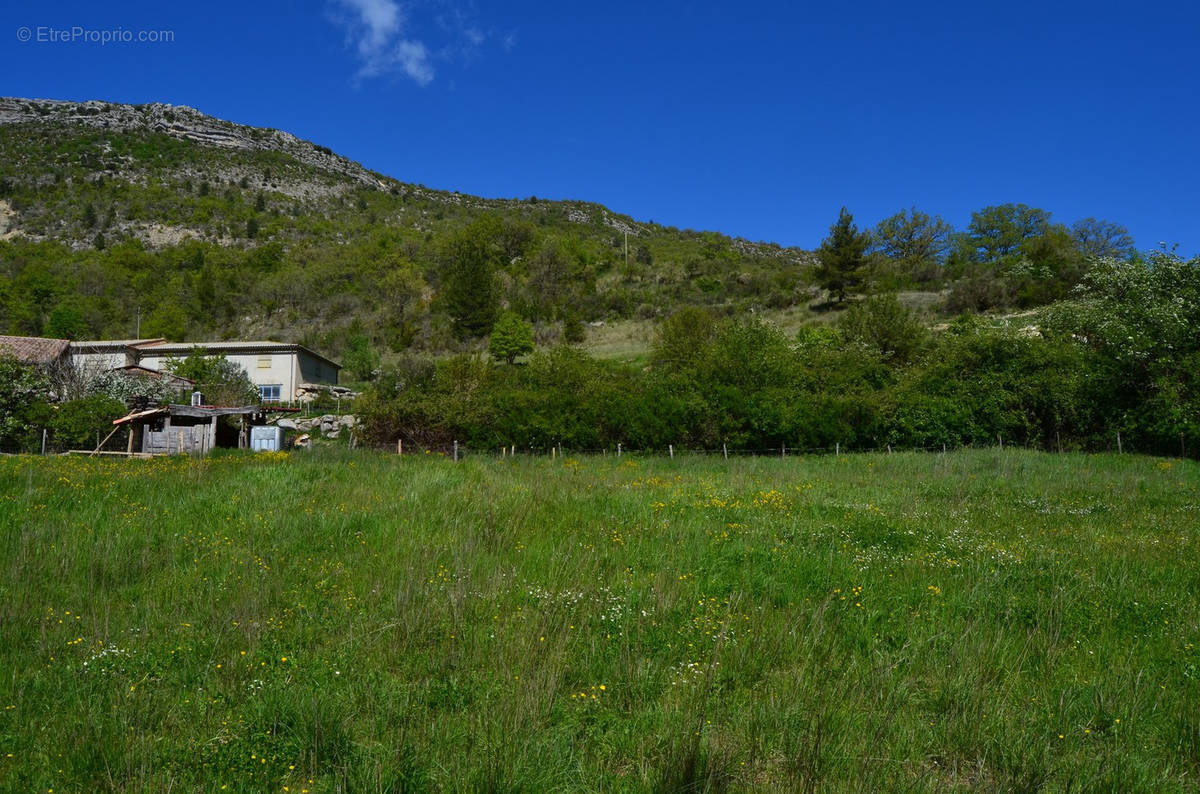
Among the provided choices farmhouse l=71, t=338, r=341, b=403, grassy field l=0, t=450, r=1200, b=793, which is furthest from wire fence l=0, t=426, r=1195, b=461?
farmhouse l=71, t=338, r=341, b=403

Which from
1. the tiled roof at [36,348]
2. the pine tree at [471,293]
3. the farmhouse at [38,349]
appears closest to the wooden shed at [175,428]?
the farmhouse at [38,349]

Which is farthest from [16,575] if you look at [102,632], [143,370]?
[143,370]

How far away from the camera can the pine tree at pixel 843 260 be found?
180 feet

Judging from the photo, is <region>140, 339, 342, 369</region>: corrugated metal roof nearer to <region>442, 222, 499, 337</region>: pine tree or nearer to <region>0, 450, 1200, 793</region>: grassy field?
<region>442, 222, 499, 337</region>: pine tree

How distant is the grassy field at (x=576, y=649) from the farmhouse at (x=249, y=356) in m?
35.6

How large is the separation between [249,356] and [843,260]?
46.8 meters

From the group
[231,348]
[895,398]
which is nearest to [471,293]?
[231,348]

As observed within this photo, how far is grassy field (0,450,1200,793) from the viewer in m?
3.31

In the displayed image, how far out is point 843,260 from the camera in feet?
180

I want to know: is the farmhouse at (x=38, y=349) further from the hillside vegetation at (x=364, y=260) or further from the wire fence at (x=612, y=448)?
the hillside vegetation at (x=364, y=260)

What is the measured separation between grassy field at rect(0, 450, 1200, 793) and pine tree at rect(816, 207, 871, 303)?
159ft

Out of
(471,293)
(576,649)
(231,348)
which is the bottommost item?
(576,649)

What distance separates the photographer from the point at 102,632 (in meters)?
4.80

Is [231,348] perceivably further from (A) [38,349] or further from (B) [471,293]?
(B) [471,293]
